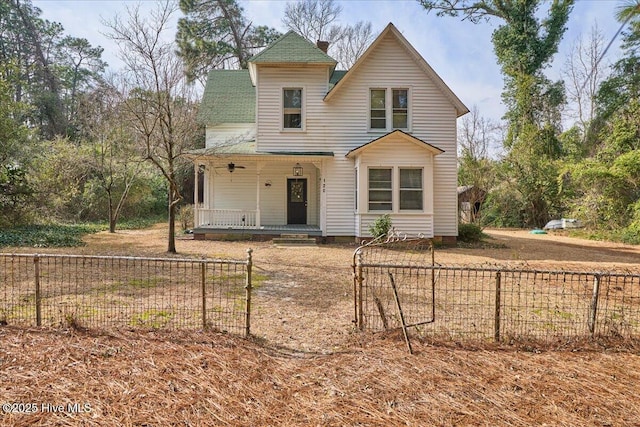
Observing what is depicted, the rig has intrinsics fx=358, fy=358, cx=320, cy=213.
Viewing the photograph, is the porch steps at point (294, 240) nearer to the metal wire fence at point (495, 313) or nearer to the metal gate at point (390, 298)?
the metal gate at point (390, 298)

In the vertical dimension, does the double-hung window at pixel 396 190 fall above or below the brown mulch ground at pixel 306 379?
above

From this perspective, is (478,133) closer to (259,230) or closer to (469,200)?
(469,200)

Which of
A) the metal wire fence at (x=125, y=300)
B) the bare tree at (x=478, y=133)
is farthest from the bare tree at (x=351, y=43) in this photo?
the metal wire fence at (x=125, y=300)

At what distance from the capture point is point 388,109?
14.5 metres

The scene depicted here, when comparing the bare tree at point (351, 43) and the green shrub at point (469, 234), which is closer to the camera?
the green shrub at point (469, 234)

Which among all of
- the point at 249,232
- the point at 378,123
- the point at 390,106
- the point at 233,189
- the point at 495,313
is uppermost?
the point at 390,106

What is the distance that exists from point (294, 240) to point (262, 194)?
3692mm

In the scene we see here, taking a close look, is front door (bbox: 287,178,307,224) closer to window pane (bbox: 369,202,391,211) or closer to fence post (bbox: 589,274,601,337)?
window pane (bbox: 369,202,391,211)

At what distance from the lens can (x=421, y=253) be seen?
37.8 ft

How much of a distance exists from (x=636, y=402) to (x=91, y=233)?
737 inches

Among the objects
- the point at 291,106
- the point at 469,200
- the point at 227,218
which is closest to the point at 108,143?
the point at 227,218

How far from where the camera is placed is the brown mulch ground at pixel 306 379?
2.78 metres

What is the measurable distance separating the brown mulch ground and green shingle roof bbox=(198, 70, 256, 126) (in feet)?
43.1

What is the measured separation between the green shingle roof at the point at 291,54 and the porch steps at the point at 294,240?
6965 mm
